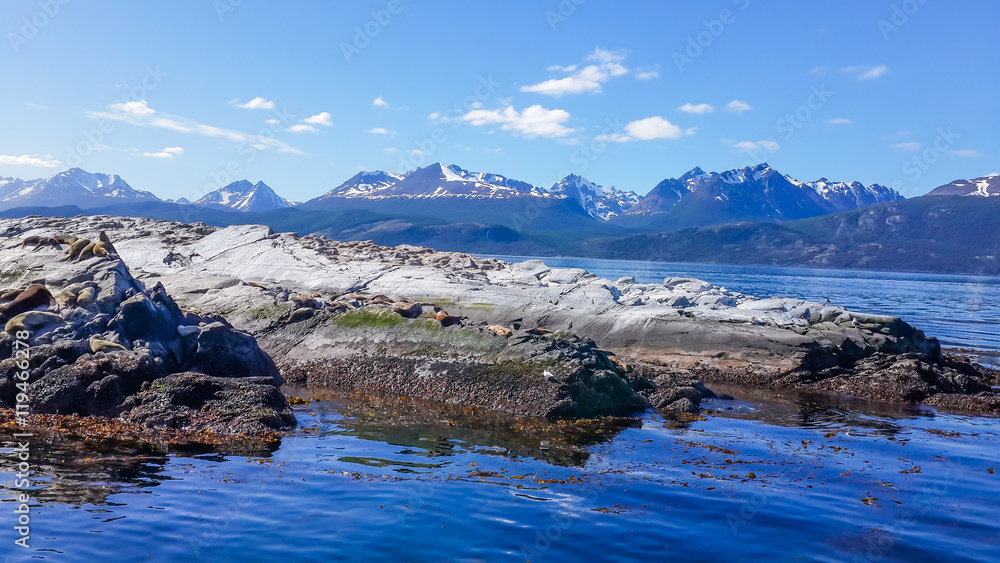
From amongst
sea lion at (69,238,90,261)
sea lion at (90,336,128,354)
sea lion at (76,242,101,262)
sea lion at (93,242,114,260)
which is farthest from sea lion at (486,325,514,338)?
sea lion at (69,238,90,261)

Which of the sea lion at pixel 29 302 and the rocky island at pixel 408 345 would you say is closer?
the rocky island at pixel 408 345

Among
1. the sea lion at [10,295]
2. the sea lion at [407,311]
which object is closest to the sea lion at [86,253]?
the sea lion at [10,295]

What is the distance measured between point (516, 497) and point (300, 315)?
46.0 feet

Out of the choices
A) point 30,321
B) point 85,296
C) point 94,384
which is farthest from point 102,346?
point 85,296

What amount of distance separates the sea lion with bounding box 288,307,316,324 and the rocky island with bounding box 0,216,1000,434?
5cm

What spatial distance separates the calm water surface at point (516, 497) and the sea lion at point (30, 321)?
5.35 m

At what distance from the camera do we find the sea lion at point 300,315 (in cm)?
2253

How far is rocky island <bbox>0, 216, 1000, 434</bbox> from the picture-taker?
14.8 metres

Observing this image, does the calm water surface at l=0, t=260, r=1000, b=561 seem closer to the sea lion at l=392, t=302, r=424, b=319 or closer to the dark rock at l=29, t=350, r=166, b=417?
the dark rock at l=29, t=350, r=166, b=417

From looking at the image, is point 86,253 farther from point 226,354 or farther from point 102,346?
point 102,346

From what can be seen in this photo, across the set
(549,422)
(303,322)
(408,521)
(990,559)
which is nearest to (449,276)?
(303,322)

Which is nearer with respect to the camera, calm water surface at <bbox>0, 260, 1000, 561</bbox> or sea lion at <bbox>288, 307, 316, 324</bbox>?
calm water surface at <bbox>0, 260, 1000, 561</bbox>

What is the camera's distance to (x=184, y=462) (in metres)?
11.4

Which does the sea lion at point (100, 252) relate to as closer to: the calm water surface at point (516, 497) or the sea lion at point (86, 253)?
the sea lion at point (86, 253)
